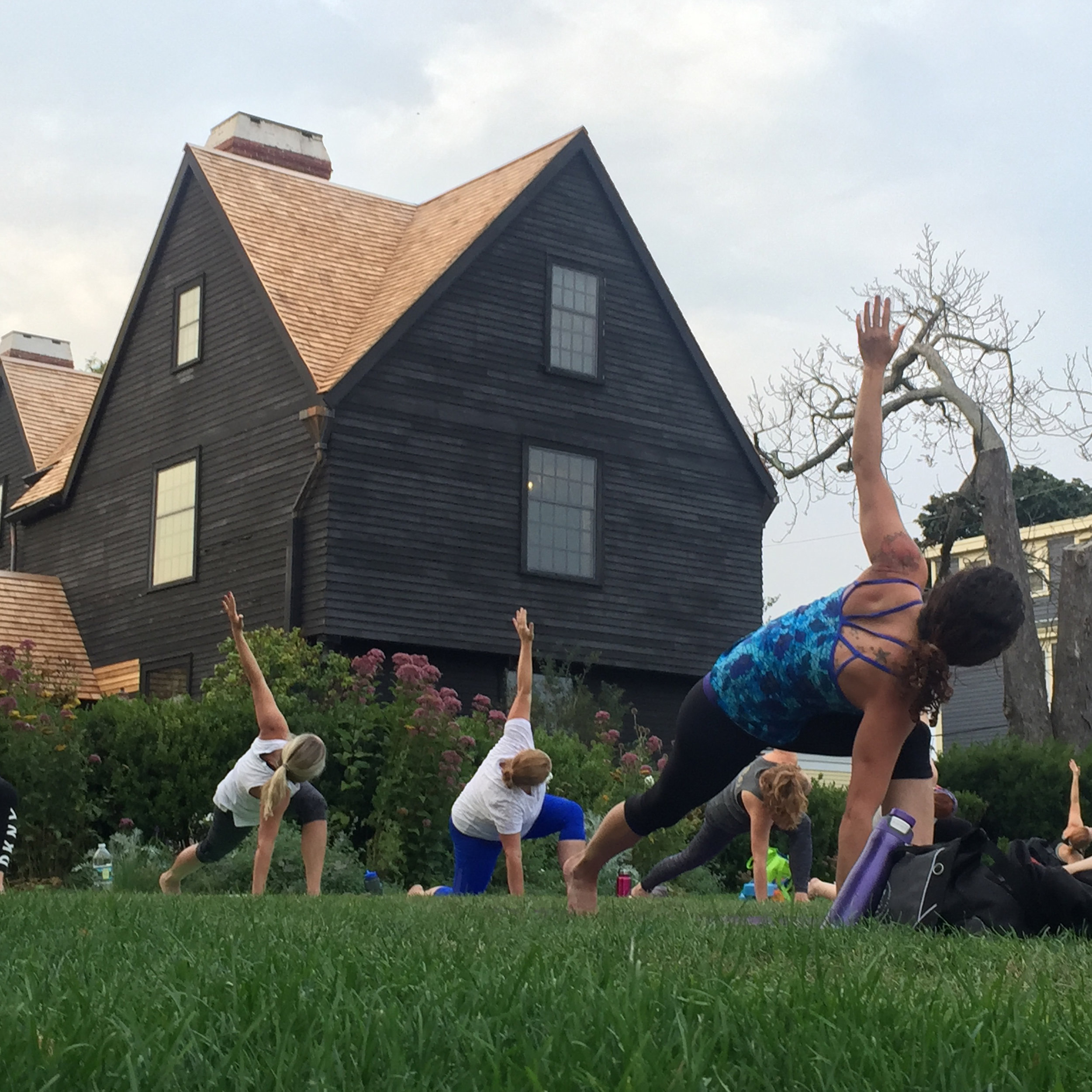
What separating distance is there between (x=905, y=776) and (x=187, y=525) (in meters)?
19.0

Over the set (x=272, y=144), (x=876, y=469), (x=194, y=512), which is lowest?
(x=876, y=469)

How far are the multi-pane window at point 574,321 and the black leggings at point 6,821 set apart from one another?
46.8ft

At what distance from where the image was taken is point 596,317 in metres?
24.5

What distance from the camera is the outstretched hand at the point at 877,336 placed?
600 cm

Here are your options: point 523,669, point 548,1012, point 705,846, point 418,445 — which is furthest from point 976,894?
point 418,445

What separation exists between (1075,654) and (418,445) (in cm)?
1017

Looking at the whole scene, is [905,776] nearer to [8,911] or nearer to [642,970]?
[642,970]

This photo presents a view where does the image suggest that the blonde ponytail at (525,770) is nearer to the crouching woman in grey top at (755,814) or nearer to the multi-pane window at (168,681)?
the crouching woman in grey top at (755,814)

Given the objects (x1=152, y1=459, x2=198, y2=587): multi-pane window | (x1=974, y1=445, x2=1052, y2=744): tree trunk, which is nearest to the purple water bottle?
(x1=974, y1=445, x2=1052, y2=744): tree trunk

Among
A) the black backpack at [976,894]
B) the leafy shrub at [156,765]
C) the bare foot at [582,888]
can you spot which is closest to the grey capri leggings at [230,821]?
the leafy shrub at [156,765]

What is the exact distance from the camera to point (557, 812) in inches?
439

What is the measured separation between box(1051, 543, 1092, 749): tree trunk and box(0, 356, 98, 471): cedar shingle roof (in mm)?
19430

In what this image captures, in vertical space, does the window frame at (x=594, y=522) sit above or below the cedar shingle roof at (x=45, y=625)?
above

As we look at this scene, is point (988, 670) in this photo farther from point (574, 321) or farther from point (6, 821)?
point (6, 821)
